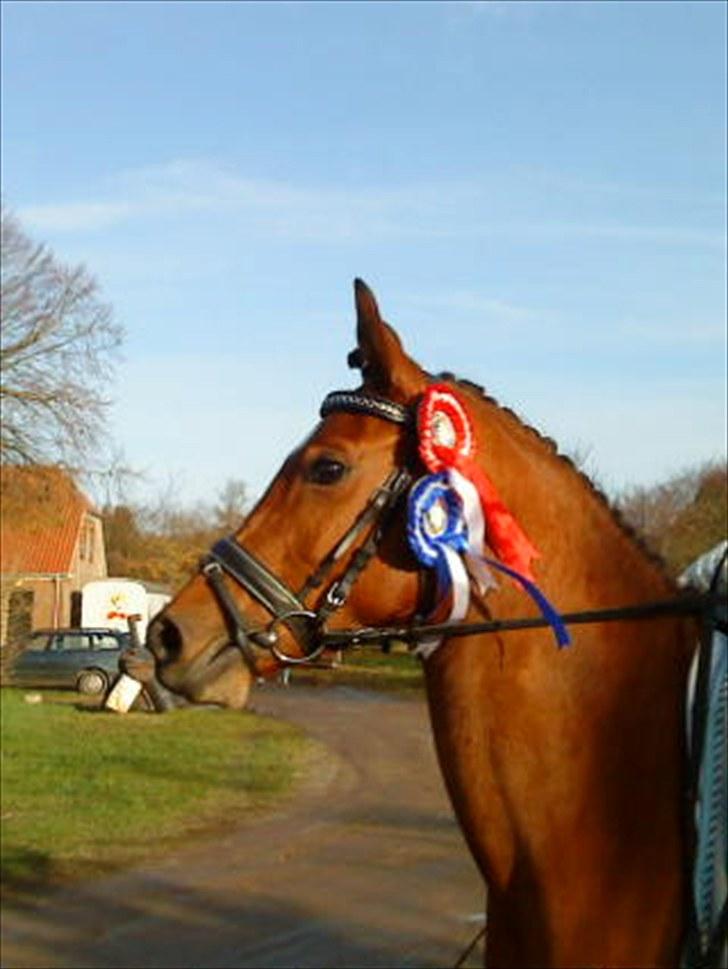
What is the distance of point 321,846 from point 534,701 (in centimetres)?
1128

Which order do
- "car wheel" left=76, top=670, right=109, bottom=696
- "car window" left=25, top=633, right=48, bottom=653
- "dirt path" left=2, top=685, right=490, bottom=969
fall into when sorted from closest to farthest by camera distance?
"dirt path" left=2, top=685, right=490, bottom=969, "car wheel" left=76, top=670, right=109, bottom=696, "car window" left=25, top=633, right=48, bottom=653

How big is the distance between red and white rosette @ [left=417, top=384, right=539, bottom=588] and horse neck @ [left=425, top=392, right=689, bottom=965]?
1.9 inches

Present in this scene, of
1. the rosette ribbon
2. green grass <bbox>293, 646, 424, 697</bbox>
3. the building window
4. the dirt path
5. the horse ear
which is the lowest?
the dirt path

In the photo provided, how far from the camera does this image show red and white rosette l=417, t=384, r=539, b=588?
10.2ft

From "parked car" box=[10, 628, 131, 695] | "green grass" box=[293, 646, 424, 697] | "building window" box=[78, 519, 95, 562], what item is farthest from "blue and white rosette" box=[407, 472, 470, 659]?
"green grass" box=[293, 646, 424, 697]

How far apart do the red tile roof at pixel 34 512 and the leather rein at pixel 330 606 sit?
101 ft

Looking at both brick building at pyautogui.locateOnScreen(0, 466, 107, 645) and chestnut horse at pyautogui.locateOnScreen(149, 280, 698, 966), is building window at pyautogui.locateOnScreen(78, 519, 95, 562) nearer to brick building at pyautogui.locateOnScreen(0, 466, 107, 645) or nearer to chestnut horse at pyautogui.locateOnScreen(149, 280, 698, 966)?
brick building at pyautogui.locateOnScreen(0, 466, 107, 645)

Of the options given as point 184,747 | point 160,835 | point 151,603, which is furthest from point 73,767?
point 151,603

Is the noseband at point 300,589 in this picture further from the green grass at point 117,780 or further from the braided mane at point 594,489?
the green grass at point 117,780

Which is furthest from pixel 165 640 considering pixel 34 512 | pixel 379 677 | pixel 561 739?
pixel 379 677

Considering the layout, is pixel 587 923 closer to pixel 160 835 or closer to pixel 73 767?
pixel 160 835

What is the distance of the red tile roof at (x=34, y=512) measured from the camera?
113ft

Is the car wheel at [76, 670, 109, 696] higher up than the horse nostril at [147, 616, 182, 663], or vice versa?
the horse nostril at [147, 616, 182, 663]

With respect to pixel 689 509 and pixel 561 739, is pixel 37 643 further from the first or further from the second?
pixel 561 739
